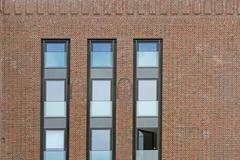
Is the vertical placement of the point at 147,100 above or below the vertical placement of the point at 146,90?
below

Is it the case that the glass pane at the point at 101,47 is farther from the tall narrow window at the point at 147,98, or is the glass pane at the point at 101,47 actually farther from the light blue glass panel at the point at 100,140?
the light blue glass panel at the point at 100,140

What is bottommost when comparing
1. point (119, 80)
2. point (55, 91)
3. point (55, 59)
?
point (55, 91)

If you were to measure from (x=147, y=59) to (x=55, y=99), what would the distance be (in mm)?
3937

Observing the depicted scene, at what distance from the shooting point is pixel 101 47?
18.8m

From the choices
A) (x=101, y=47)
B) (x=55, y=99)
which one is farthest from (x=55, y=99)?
(x=101, y=47)

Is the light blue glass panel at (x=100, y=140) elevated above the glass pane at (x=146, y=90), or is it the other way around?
the glass pane at (x=146, y=90)

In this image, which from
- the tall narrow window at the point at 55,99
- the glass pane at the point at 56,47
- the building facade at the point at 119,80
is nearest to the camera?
the building facade at the point at 119,80

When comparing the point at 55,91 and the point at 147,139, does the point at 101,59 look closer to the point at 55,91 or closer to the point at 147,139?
the point at 55,91

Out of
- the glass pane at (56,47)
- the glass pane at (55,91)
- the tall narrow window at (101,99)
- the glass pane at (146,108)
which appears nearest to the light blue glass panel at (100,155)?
the tall narrow window at (101,99)

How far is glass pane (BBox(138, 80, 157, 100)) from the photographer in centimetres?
1858

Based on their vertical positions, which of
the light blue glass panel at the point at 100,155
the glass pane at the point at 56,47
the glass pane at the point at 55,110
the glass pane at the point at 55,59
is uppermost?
the glass pane at the point at 56,47

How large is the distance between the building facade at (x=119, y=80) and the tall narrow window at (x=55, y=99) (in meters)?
0.04

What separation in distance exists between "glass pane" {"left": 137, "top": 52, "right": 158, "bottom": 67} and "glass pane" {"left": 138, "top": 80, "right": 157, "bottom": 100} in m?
0.67

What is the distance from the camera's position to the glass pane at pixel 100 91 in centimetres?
1853
